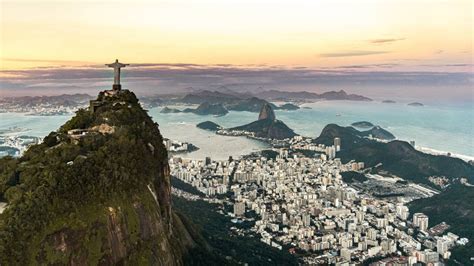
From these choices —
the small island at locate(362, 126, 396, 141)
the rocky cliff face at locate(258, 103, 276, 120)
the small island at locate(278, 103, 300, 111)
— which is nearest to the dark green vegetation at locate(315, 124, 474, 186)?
the small island at locate(362, 126, 396, 141)

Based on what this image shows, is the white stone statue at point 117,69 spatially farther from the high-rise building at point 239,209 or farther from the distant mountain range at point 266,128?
the distant mountain range at point 266,128

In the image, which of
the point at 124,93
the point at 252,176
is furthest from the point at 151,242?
the point at 252,176

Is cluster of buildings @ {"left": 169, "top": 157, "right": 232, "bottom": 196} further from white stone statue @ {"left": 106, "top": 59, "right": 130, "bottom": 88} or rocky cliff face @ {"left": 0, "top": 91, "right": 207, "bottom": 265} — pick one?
rocky cliff face @ {"left": 0, "top": 91, "right": 207, "bottom": 265}

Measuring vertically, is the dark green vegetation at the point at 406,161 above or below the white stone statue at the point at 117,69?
below

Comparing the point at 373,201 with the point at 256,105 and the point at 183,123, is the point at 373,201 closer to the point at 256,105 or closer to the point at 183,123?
the point at 183,123

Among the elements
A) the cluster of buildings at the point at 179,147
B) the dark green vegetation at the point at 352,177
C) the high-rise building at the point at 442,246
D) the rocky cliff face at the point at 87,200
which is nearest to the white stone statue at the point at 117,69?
the rocky cliff face at the point at 87,200
